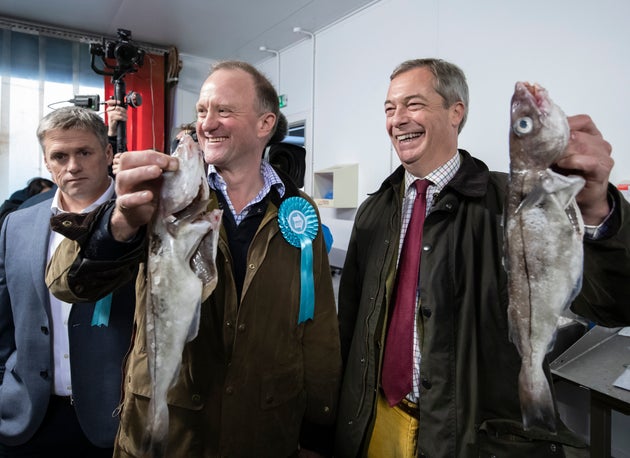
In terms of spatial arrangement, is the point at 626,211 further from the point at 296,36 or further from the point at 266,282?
the point at 296,36

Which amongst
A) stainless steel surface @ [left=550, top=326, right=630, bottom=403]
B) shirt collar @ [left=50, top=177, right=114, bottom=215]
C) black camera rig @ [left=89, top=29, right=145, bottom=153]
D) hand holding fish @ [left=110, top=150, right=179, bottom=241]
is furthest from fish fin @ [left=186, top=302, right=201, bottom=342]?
black camera rig @ [left=89, top=29, right=145, bottom=153]

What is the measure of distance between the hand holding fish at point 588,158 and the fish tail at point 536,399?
47cm

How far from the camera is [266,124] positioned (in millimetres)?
1711

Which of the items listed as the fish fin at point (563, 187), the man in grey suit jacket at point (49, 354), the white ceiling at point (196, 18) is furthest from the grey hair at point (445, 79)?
the white ceiling at point (196, 18)

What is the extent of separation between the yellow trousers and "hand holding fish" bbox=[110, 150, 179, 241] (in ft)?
3.81

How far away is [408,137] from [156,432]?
1.41m

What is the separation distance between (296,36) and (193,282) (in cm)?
518

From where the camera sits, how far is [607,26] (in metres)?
2.59

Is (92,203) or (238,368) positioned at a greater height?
(92,203)

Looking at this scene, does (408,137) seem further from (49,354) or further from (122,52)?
(122,52)

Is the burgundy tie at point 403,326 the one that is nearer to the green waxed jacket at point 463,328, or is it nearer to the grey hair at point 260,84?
the green waxed jacket at point 463,328

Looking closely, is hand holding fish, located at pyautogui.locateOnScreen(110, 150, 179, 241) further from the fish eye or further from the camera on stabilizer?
the camera on stabilizer

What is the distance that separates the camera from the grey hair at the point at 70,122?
1.89 metres

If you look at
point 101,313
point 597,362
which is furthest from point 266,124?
point 597,362
